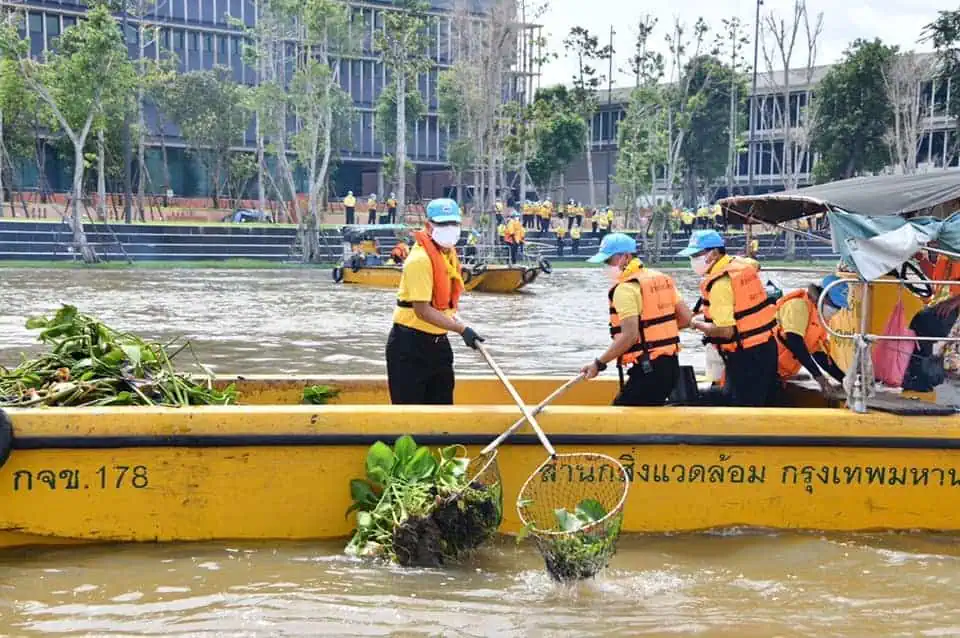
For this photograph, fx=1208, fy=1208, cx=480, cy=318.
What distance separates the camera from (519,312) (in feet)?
73.1

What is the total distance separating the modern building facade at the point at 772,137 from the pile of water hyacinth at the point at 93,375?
44.0 m

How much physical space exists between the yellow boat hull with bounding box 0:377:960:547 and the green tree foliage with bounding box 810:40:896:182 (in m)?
44.2

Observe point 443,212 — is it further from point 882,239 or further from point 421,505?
point 882,239

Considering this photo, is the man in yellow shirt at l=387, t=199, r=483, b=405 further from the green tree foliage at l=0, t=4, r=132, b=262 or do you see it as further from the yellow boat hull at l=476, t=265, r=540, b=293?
the green tree foliage at l=0, t=4, r=132, b=262

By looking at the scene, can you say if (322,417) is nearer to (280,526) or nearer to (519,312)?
(280,526)

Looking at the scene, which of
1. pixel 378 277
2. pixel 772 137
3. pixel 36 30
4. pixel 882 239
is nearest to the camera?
pixel 882 239

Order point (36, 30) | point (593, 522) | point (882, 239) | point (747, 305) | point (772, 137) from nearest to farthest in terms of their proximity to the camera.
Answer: point (593, 522)
point (882, 239)
point (747, 305)
point (36, 30)
point (772, 137)

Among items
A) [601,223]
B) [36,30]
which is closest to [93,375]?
[601,223]

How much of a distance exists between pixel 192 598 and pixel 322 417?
1108mm

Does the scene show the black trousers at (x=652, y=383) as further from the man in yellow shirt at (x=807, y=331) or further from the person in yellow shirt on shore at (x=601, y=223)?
the person in yellow shirt on shore at (x=601, y=223)

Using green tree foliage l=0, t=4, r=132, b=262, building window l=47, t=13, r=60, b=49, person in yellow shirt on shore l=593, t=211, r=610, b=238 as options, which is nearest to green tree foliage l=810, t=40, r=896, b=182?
person in yellow shirt on shore l=593, t=211, r=610, b=238

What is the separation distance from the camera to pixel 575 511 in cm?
576

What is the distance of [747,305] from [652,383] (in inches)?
31.2

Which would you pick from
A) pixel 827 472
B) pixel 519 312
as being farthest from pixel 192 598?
pixel 519 312
